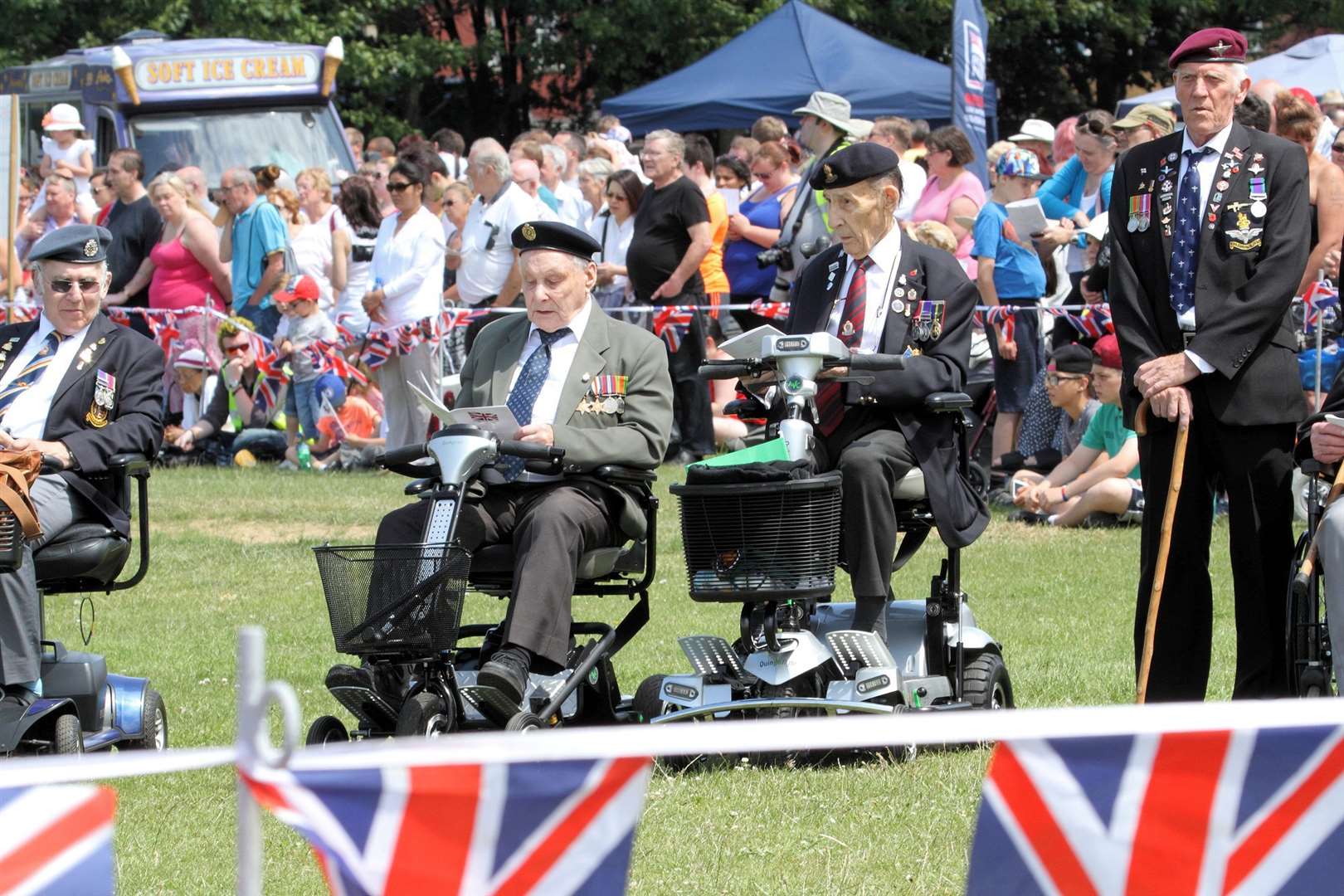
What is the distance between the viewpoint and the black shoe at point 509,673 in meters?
5.48

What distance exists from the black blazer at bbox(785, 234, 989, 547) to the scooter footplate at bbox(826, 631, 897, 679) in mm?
397

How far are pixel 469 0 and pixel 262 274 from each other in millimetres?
18862

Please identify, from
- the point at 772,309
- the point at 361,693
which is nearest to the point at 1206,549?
the point at 361,693

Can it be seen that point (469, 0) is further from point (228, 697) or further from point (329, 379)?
point (228, 697)

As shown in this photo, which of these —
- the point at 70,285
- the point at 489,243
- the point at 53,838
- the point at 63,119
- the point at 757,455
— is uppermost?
the point at 63,119

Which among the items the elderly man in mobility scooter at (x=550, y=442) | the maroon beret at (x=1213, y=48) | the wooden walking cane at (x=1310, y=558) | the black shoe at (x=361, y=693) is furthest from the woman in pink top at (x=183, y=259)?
the wooden walking cane at (x=1310, y=558)

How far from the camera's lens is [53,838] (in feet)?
7.20

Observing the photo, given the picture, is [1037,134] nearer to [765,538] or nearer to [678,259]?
[678,259]

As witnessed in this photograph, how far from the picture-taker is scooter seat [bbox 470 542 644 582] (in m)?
5.96

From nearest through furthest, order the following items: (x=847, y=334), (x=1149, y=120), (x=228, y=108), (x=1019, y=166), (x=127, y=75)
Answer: (x=847, y=334), (x=1149, y=120), (x=1019, y=166), (x=127, y=75), (x=228, y=108)

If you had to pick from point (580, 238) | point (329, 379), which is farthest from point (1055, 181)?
point (580, 238)

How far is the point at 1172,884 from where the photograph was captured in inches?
95.0

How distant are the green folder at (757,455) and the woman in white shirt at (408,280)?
24.8 feet

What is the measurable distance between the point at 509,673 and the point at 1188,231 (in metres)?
2.30
